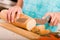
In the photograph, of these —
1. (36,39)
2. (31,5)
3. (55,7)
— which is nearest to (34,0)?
(31,5)

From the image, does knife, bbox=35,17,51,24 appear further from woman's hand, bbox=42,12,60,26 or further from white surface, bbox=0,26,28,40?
white surface, bbox=0,26,28,40

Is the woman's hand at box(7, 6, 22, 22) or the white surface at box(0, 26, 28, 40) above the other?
the woman's hand at box(7, 6, 22, 22)

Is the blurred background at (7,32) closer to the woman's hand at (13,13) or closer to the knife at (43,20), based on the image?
the woman's hand at (13,13)

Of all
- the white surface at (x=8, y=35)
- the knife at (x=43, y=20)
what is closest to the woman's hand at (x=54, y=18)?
the knife at (x=43, y=20)

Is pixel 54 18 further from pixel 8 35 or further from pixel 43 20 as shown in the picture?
pixel 8 35

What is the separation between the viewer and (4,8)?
3.14ft

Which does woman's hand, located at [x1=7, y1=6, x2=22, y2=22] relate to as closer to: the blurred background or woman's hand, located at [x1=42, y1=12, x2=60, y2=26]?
the blurred background

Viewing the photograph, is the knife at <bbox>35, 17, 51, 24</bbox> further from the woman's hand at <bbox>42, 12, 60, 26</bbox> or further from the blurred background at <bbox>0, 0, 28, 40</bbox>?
the blurred background at <bbox>0, 0, 28, 40</bbox>

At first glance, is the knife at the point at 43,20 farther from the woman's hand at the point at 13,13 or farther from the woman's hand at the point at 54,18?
the woman's hand at the point at 13,13

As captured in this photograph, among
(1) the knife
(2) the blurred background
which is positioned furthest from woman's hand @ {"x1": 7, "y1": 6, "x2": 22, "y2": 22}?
(1) the knife

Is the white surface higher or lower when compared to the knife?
lower

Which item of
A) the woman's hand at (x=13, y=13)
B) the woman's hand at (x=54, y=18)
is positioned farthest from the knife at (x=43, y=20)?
the woman's hand at (x=13, y=13)

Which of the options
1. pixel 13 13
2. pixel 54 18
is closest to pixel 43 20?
pixel 54 18

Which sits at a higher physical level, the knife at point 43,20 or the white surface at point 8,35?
the knife at point 43,20
